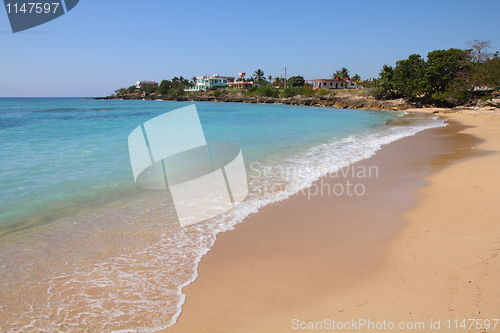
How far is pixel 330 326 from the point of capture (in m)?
2.44

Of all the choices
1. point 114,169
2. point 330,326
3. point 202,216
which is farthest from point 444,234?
point 114,169

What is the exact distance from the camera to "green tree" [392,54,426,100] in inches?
1767

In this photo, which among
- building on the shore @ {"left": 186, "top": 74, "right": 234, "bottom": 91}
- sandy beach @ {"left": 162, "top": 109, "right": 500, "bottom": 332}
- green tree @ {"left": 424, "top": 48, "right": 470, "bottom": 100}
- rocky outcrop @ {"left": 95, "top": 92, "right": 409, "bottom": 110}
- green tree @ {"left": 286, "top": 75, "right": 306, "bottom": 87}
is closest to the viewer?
sandy beach @ {"left": 162, "top": 109, "right": 500, "bottom": 332}

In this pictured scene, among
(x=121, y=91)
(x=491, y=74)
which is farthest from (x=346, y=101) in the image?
(x=121, y=91)

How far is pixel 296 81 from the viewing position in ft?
344

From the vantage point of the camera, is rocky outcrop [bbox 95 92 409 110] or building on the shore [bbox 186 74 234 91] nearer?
rocky outcrop [bbox 95 92 409 110]

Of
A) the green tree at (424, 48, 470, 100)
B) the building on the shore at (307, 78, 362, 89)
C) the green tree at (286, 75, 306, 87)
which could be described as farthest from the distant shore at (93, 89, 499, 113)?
the green tree at (286, 75, 306, 87)

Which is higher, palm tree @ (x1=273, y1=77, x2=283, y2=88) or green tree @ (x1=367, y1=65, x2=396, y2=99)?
palm tree @ (x1=273, y1=77, x2=283, y2=88)

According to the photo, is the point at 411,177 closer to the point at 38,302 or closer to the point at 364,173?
the point at 364,173

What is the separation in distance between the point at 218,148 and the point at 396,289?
9.64 metres

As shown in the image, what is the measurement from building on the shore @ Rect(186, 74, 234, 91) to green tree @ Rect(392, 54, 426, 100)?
82.5 metres

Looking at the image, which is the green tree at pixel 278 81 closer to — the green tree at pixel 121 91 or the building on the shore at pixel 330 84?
the building on the shore at pixel 330 84

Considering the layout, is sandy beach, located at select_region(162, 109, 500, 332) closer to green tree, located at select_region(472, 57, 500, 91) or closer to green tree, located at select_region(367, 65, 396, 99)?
green tree, located at select_region(472, 57, 500, 91)

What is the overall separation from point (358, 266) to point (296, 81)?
107 meters
